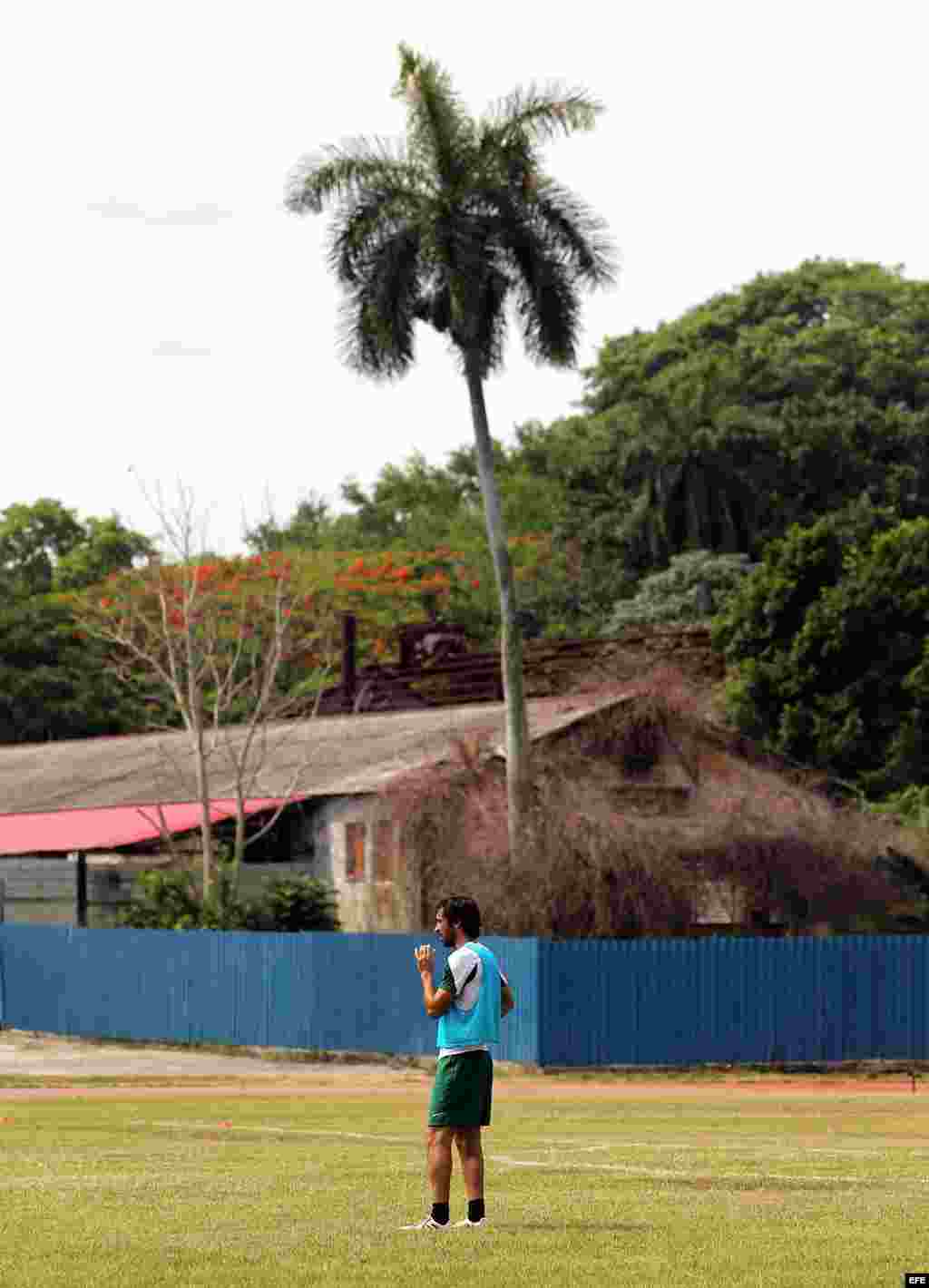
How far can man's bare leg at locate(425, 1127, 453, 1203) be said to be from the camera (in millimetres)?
11984

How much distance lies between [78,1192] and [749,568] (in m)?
53.7

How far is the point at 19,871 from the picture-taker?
43.4 meters

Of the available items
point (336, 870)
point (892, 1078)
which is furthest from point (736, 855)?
point (336, 870)

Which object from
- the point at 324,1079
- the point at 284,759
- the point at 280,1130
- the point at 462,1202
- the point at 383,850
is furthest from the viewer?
the point at 284,759

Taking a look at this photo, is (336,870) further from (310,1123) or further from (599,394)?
(599,394)

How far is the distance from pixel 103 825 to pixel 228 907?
20.6 feet

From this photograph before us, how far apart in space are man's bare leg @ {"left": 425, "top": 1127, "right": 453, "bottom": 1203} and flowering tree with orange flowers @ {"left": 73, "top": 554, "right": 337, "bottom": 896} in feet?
91.0

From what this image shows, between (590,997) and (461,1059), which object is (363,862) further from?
(461,1059)

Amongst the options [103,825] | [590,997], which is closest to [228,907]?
[103,825]

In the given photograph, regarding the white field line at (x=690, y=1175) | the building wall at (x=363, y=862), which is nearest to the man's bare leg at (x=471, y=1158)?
the white field line at (x=690, y=1175)

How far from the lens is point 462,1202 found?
44.8ft

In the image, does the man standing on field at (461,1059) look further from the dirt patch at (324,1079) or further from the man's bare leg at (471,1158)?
the dirt patch at (324,1079)

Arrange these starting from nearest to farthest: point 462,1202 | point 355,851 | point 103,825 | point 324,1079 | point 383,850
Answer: point 462,1202
point 324,1079
point 383,850
point 355,851
point 103,825

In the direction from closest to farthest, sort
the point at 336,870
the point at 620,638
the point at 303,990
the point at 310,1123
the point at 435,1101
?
the point at 435,1101, the point at 310,1123, the point at 303,990, the point at 336,870, the point at 620,638
